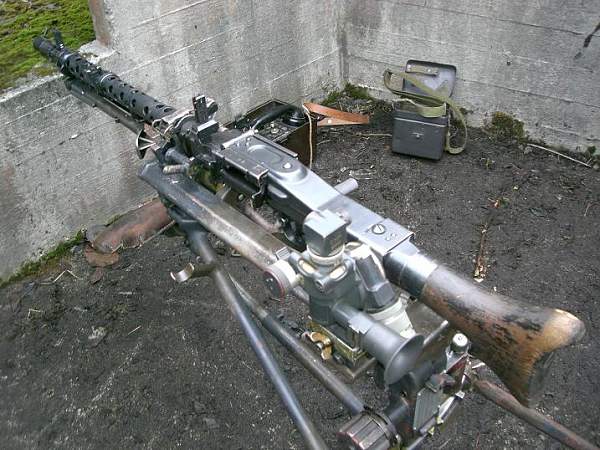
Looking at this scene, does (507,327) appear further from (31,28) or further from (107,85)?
(31,28)

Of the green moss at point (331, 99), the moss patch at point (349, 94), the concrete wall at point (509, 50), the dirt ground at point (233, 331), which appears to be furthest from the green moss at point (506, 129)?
the green moss at point (331, 99)

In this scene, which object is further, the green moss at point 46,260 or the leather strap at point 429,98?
the leather strap at point 429,98

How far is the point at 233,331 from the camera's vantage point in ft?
12.6

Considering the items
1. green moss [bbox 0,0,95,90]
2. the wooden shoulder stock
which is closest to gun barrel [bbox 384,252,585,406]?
the wooden shoulder stock

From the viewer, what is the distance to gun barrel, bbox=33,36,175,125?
280 cm

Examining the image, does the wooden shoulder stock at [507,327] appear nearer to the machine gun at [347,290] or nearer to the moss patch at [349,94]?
the machine gun at [347,290]

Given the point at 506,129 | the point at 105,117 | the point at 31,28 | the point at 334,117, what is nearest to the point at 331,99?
the point at 334,117

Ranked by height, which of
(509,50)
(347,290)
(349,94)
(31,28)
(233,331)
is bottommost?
(233,331)

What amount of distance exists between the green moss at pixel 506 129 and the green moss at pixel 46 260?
13.6 feet

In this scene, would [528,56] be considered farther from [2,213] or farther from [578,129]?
[2,213]

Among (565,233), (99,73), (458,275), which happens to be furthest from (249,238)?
(565,233)

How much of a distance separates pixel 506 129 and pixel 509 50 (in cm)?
80

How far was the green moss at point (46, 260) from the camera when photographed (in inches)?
171

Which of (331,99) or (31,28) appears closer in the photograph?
(31,28)
